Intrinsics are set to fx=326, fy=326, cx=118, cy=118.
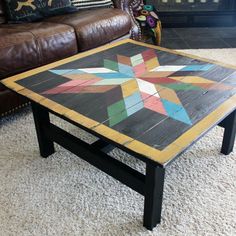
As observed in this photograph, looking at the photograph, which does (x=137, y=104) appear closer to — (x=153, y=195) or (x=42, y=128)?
(x=153, y=195)

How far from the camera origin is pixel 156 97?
1302 millimetres

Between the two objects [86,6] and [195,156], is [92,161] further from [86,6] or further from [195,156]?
[86,6]

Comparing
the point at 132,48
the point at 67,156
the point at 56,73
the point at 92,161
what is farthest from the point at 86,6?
the point at 92,161

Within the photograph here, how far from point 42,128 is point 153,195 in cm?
66

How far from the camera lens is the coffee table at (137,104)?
1.08 m

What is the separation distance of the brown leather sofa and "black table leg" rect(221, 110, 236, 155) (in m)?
1.08

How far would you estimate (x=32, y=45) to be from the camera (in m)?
1.87

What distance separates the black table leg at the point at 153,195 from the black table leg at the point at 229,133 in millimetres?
548

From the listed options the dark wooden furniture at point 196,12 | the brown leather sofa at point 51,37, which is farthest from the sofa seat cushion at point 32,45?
the dark wooden furniture at point 196,12

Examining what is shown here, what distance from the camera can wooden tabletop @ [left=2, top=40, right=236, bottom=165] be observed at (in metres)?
1.07

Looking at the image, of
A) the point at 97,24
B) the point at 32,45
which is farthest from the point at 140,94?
the point at 97,24

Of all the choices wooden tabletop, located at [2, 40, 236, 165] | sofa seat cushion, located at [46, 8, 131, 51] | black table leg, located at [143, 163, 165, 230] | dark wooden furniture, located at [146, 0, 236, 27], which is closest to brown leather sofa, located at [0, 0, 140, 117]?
sofa seat cushion, located at [46, 8, 131, 51]

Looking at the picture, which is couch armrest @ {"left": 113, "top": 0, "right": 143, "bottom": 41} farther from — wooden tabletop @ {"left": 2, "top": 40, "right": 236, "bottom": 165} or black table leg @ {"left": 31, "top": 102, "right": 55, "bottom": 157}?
black table leg @ {"left": 31, "top": 102, "right": 55, "bottom": 157}

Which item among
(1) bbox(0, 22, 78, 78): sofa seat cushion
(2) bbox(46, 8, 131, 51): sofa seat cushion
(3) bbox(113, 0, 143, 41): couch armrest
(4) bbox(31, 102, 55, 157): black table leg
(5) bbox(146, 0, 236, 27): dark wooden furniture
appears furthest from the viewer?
(5) bbox(146, 0, 236, 27): dark wooden furniture
